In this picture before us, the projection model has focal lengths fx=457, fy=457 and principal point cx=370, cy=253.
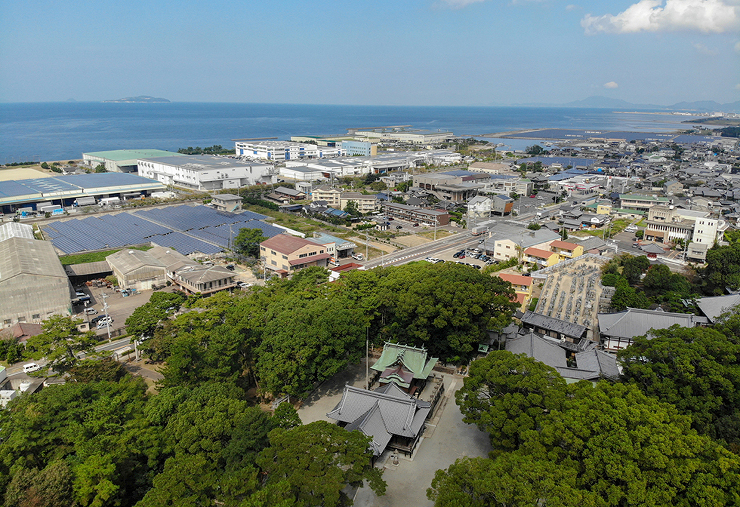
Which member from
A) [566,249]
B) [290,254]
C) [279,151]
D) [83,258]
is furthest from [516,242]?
[279,151]

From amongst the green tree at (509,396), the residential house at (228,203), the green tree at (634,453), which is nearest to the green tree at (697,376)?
the green tree at (634,453)

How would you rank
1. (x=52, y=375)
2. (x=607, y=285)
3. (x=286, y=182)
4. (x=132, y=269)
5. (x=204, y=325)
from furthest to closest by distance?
(x=286, y=182) < (x=132, y=269) < (x=607, y=285) < (x=204, y=325) < (x=52, y=375)

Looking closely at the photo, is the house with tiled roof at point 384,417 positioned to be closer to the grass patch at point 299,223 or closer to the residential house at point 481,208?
the grass patch at point 299,223

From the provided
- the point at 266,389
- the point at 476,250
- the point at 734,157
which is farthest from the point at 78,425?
the point at 734,157

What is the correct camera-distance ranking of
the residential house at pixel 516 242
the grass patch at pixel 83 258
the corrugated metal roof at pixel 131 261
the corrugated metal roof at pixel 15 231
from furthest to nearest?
the corrugated metal roof at pixel 15 231 < the residential house at pixel 516 242 < the grass patch at pixel 83 258 < the corrugated metal roof at pixel 131 261

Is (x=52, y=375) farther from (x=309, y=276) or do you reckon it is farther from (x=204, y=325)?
(x=309, y=276)

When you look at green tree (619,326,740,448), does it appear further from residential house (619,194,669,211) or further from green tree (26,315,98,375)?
residential house (619,194,669,211)
